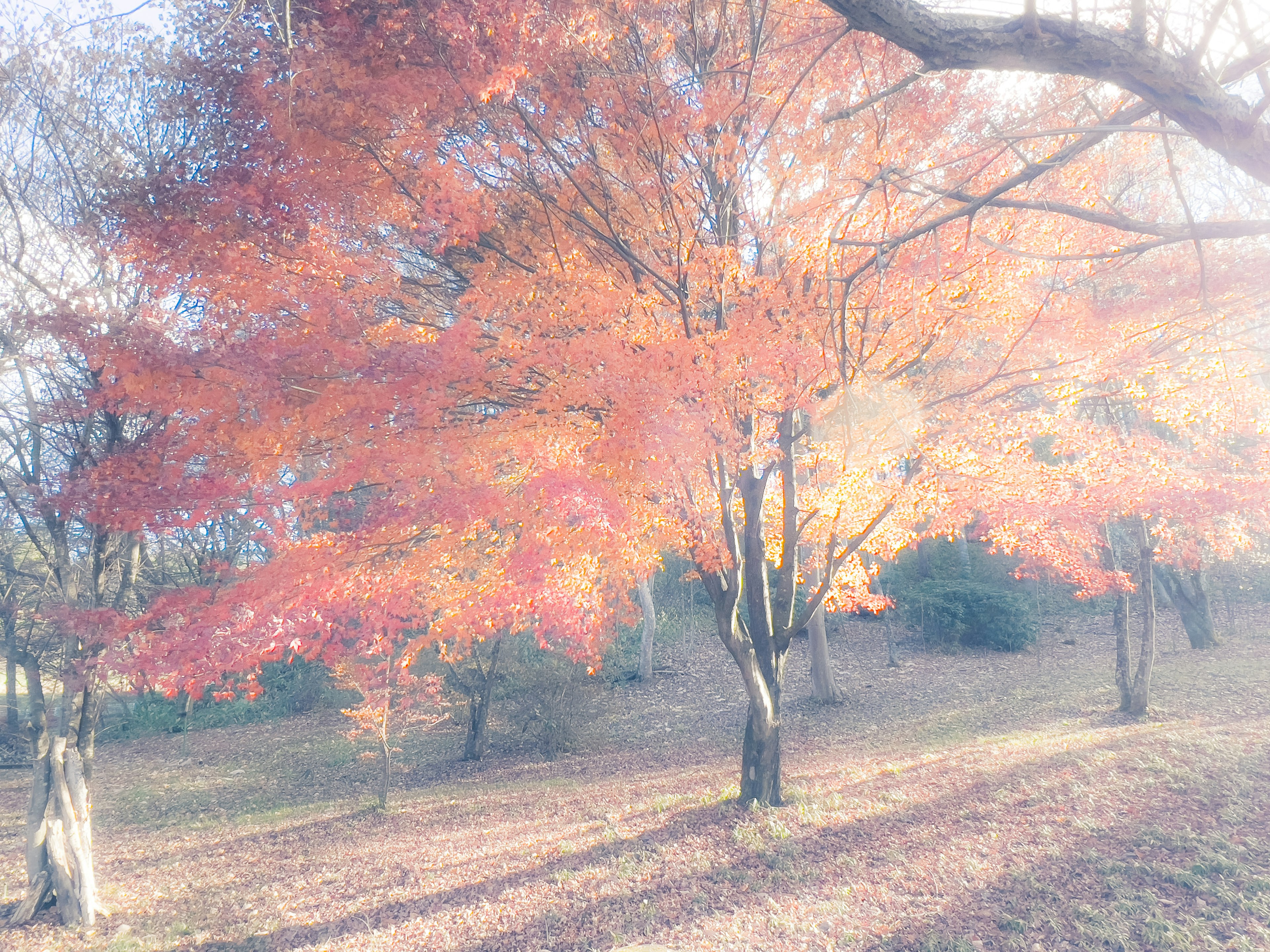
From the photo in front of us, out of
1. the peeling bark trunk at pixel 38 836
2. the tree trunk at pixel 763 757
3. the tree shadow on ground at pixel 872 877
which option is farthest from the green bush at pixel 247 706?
the tree trunk at pixel 763 757

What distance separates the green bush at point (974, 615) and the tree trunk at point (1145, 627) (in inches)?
316

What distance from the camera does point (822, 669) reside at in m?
14.8

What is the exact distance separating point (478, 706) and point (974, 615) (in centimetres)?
1415

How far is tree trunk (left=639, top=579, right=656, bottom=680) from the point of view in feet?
56.1

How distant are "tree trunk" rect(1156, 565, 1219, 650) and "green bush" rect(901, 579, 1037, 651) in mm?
3330

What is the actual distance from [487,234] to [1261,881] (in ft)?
24.6

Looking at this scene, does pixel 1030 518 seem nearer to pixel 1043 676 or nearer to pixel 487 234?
pixel 1043 676

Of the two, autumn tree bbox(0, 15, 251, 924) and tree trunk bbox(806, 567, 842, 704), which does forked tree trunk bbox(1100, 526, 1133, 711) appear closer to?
tree trunk bbox(806, 567, 842, 704)

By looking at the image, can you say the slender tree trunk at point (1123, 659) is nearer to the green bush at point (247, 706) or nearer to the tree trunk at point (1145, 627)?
the tree trunk at point (1145, 627)

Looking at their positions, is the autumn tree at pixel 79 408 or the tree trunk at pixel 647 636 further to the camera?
the tree trunk at pixel 647 636

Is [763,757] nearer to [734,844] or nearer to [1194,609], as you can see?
[734,844]

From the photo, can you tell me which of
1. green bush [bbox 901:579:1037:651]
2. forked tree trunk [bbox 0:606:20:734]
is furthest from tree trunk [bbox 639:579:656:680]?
forked tree trunk [bbox 0:606:20:734]

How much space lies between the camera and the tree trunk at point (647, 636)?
17094mm

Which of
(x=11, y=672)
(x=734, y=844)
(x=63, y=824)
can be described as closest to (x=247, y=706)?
(x=11, y=672)
